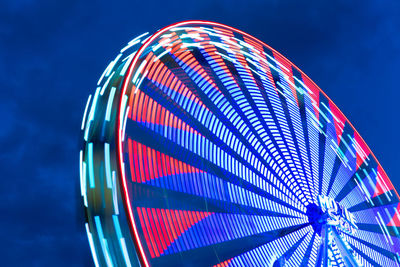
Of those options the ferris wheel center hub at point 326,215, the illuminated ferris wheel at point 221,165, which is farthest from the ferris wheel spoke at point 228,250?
the ferris wheel center hub at point 326,215

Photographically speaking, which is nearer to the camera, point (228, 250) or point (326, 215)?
point (228, 250)

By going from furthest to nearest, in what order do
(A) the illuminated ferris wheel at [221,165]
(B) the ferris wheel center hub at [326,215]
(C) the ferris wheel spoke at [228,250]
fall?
1. (B) the ferris wheel center hub at [326,215]
2. (C) the ferris wheel spoke at [228,250]
3. (A) the illuminated ferris wheel at [221,165]

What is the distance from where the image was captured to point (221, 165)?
24.9 ft

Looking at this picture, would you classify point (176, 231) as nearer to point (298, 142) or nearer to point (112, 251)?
point (112, 251)

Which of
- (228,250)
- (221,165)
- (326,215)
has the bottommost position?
(228,250)

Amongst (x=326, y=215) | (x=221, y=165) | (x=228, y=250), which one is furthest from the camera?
(x=326, y=215)

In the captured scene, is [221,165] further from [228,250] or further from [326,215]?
[326,215]

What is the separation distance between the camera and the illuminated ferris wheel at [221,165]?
4906 millimetres

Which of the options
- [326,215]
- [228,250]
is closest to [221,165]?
[228,250]

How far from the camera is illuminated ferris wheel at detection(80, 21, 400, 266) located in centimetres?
491

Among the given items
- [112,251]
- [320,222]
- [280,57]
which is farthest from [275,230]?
[112,251]

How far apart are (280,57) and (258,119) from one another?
1.48 metres

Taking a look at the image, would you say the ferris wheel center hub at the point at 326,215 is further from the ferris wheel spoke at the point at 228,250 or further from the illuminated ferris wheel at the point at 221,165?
the ferris wheel spoke at the point at 228,250

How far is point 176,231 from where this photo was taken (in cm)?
569
